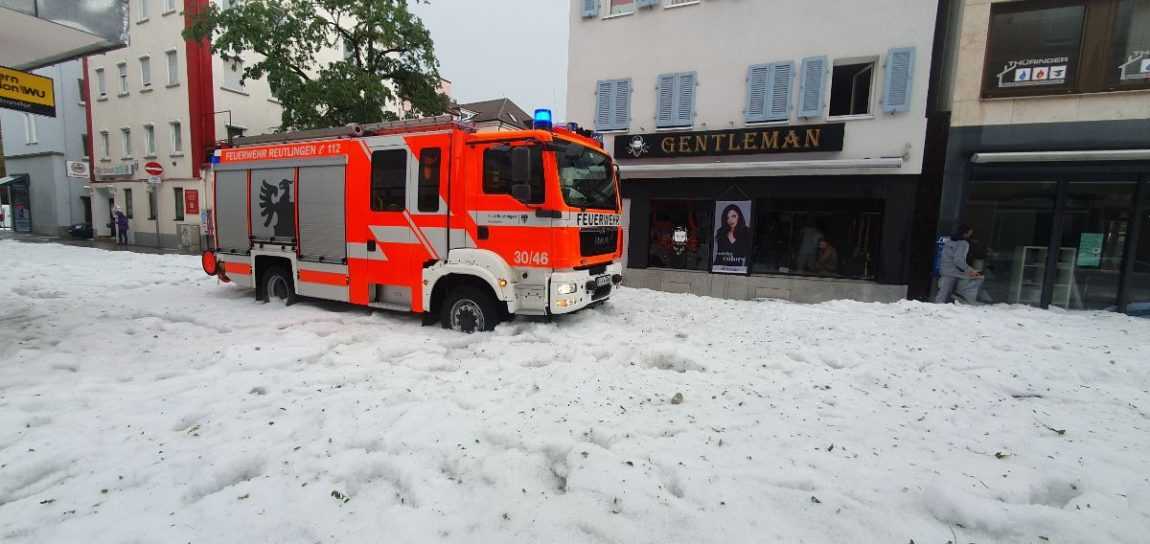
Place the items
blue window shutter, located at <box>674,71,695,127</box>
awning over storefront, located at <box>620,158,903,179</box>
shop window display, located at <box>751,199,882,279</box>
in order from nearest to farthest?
awning over storefront, located at <box>620,158,903,179</box>
shop window display, located at <box>751,199,882,279</box>
blue window shutter, located at <box>674,71,695,127</box>

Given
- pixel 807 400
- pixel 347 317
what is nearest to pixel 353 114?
pixel 347 317

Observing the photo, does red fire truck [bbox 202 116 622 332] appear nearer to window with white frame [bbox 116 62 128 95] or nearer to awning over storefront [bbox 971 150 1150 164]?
awning over storefront [bbox 971 150 1150 164]

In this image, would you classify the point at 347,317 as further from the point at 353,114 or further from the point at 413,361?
the point at 353,114

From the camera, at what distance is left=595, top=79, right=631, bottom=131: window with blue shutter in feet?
39.4

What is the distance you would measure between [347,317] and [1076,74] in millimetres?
14131

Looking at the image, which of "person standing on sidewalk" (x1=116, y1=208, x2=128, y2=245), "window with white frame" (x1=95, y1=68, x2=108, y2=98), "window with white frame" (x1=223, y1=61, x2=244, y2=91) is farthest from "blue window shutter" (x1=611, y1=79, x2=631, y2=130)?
"window with white frame" (x1=95, y1=68, x2=108, y2=98)

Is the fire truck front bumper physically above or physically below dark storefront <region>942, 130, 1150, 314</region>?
below

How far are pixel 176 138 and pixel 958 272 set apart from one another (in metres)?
29.6

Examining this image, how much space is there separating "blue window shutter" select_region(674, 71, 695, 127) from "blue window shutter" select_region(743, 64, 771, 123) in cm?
126

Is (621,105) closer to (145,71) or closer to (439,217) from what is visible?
(439,217)

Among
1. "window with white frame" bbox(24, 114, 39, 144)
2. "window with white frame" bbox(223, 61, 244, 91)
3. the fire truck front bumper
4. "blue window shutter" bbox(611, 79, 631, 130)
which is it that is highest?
"window with white frame" bbox(223, 61, 244, 91)

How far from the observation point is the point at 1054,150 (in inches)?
358

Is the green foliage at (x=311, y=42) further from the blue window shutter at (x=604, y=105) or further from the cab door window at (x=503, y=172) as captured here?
the cab door window at (x=503, y=172)

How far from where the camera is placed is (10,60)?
7.24 m
